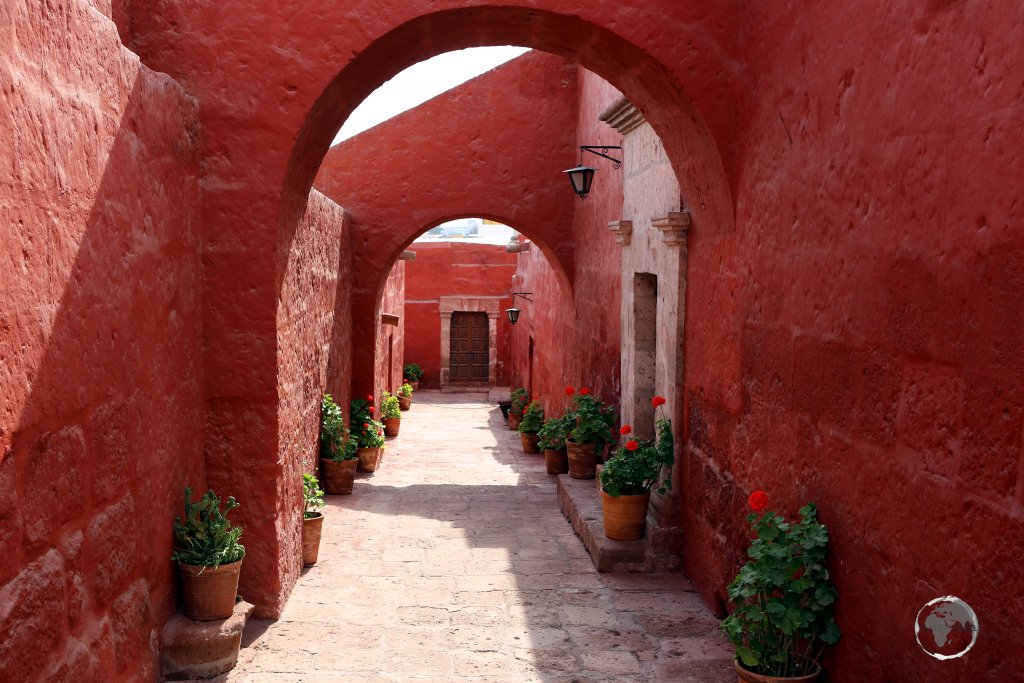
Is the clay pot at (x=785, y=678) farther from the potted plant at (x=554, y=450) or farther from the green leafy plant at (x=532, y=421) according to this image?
the green leafy plant at (x=532, y=421)

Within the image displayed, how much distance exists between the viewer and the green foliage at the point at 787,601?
3.41 meters

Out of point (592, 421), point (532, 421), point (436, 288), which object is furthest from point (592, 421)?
point (436, 288)

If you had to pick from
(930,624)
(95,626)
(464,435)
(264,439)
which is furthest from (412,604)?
(464,435)

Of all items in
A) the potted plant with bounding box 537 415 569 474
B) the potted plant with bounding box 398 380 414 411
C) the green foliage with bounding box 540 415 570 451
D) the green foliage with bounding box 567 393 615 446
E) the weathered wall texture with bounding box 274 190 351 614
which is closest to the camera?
the weathered wall texture with bounding box 274 190 351 614

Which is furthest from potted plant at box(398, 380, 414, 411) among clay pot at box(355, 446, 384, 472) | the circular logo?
the circular logo

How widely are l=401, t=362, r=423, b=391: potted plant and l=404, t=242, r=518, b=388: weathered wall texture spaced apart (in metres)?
0.51

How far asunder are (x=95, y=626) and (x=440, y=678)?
1.63 meters

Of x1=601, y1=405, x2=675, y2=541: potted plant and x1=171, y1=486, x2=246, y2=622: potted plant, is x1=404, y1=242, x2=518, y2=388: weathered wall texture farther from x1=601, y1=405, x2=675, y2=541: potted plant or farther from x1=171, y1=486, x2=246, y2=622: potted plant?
x1=171, y1=486, x2=246, y2=622: potted plant

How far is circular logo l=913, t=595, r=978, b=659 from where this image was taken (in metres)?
2.57

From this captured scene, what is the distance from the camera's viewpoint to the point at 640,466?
5.78 meters

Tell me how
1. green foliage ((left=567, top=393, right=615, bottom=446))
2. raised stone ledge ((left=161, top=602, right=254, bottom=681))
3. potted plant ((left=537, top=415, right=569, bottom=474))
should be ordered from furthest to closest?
1. potted plant ((left=537, top=415, right=569, bottom=474))
2. green foliage ((left=567, top=393, right=615, bottom=446))
3. raised stone ledge ((left=161, top=602, right=254, bottom=681))

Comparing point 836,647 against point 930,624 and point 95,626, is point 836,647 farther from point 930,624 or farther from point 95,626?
point 95,626

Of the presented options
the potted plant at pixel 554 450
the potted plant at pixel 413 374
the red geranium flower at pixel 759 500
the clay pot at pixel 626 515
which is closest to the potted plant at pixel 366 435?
the potted plant at pixel 554 450

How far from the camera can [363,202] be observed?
33.5 feet
